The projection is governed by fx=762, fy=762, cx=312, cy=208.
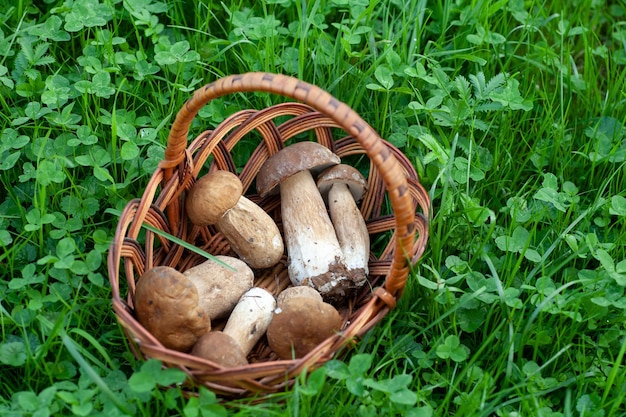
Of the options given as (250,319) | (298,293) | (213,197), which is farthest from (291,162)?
(250,319)

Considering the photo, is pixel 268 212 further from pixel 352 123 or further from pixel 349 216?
pixel 352 123

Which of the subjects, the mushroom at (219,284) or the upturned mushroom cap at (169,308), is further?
the mushroom at (219,284)

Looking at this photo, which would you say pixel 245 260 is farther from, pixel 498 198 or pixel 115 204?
pixel 498 198

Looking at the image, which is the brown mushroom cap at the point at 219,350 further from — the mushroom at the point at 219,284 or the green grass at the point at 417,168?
the mushroom at the point at 219,284

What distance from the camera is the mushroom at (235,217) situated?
117 inches

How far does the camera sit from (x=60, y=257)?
280cm

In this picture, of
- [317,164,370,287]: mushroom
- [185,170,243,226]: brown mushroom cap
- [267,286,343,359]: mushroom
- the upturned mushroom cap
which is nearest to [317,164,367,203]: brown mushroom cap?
[317,164,370,287]: mushroom

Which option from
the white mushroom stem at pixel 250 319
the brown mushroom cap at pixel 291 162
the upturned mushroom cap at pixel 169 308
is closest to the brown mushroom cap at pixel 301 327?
the white mushroom stem at pixel 250 319

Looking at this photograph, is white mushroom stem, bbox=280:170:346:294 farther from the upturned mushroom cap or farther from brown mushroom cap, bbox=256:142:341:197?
the upturned mushroom cap

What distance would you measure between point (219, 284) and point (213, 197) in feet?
1.11

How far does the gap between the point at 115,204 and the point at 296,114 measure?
0.86m

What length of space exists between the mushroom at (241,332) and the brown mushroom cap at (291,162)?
1.49ft

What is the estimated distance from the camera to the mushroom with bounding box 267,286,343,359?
8.76ft

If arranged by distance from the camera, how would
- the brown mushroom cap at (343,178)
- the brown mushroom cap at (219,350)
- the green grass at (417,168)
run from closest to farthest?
the brown mushroom cap at (219,350) → the green grass at (417,168) → the brown mushroom cap at (343,178)
